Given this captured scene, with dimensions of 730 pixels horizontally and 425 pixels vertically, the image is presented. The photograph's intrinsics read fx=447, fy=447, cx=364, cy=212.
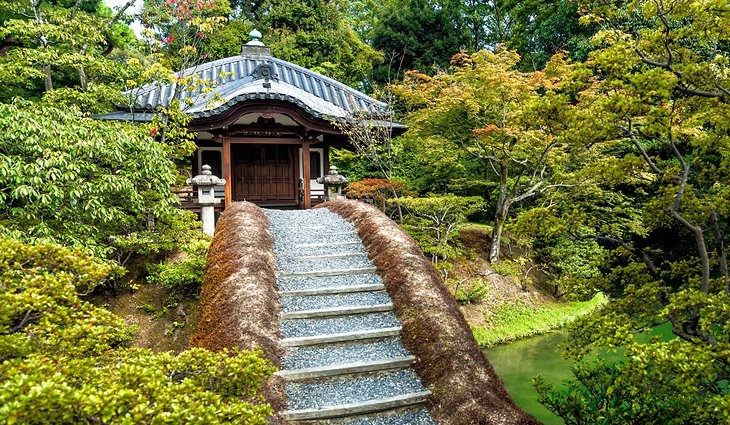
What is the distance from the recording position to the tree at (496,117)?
34.7 ft

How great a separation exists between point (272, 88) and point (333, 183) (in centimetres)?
340

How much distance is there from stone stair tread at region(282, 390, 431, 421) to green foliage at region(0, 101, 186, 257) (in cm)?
440

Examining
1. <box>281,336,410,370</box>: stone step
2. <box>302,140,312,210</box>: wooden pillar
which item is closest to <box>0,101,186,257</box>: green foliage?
<box>281,336,410,370</box>: stone step

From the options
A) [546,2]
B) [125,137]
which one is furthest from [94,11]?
[546,2]

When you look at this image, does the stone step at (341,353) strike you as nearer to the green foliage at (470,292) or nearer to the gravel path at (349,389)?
the gravel path at (349,389)

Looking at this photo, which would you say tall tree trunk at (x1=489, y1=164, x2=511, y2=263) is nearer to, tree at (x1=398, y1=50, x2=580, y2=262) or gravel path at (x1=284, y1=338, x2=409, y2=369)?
tree at (x1=398, y1=50, x2=580, y2=262)

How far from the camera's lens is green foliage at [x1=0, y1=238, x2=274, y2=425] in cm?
191

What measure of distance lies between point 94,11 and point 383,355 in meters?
16.0

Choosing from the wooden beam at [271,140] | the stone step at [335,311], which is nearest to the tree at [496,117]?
the wooden beam at [271,140]

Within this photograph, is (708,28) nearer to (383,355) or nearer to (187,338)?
(383,355)

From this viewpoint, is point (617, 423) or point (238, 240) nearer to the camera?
point (617, 423)

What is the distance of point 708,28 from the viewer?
144 inches

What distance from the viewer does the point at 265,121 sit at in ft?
40.9

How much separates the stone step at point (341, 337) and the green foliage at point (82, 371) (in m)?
1.95
